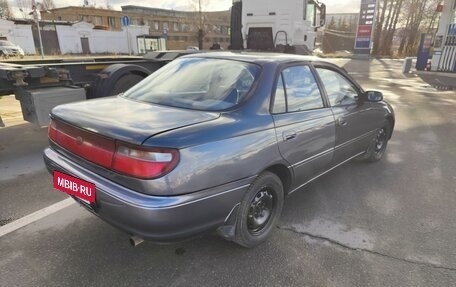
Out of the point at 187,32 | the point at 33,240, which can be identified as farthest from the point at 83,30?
the point at 33,240

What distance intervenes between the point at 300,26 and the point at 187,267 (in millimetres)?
9024

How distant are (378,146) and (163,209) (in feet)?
12.4

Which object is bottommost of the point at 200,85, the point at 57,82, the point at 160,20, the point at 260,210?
the point at 260,210

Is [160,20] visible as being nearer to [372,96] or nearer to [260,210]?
[372,96]

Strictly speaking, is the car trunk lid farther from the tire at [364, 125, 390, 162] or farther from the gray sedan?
the tire at [364, 125, 390, 162]

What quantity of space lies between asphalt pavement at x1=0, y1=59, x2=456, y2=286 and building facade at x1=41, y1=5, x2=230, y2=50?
196ft

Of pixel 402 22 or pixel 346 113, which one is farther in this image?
pixel 402 22

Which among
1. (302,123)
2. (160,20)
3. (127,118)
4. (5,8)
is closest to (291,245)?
(302,123)

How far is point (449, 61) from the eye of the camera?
1638 centimetres

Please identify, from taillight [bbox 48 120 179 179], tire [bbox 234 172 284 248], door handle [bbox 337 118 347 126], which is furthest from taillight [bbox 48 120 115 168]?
door handle [bbox 337 118 347 126]

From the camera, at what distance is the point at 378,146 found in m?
4.87

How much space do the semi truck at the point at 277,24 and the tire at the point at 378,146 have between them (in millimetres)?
5643

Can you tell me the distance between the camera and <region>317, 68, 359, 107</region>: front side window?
3535 mm

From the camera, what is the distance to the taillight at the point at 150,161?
2.09 metres
